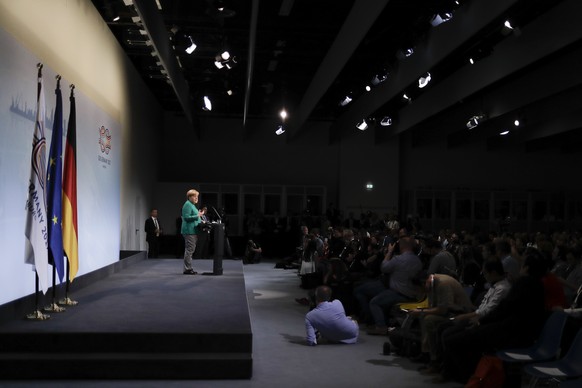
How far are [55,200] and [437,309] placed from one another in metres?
3.71

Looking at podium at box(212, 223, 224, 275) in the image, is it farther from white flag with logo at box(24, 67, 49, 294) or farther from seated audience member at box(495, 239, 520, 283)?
white flag with logo at box(24, 67, 49, 294)

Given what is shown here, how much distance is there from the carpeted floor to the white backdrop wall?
1.85m

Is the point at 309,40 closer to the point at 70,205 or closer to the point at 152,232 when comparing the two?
the point at 152,232

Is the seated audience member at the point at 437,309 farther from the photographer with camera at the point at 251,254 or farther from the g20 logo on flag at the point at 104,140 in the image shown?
the photographer with camera at the point at 251,254

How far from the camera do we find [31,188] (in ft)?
20.4

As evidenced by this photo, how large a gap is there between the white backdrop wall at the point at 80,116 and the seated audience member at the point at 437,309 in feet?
12.8

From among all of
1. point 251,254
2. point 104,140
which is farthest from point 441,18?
point 251,254

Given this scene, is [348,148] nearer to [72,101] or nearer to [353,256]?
[353,256]


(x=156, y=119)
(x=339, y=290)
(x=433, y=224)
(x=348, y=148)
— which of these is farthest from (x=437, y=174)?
(x=339, y=290)

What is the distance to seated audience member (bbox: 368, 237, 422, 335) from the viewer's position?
27.1 feet

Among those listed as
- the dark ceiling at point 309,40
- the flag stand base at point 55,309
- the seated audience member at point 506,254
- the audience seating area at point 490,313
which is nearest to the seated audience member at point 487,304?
the audience seating area at point 490,313

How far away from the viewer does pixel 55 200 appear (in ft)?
21.7

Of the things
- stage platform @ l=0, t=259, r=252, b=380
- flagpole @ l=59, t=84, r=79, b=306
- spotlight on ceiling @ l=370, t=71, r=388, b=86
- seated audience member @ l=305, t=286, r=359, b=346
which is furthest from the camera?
spotlight on ceiling @ l=370, t=71, r=388, b=86

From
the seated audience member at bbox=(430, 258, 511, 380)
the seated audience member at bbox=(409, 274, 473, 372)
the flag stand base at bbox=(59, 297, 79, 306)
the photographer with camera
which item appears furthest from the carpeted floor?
the photographer with camera
